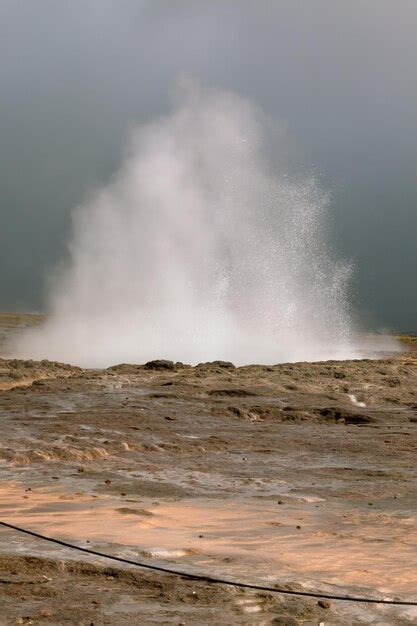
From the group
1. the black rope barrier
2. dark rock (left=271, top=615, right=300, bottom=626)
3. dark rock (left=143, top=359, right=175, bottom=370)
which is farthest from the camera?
dark rock (left=143, top=359, right=175, bottom=370)

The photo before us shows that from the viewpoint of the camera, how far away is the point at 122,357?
33.2m

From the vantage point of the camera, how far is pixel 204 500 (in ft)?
30.8

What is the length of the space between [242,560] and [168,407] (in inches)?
439

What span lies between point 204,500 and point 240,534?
66.3 inches

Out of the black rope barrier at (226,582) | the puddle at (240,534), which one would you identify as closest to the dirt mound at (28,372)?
the puddle at (240,534)

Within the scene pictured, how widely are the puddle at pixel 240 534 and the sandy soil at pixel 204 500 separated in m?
0.02

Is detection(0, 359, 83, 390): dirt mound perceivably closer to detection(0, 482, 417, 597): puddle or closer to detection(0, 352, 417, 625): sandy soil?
detection(0, 352, 417, 625): sandy soil

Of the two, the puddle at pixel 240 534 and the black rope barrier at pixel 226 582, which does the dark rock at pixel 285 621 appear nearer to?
the black rope barrier at pixel 226 582

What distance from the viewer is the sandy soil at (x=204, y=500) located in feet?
18.6

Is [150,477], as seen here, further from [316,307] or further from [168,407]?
[316,307]

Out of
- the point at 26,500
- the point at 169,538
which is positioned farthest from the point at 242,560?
the point at 26,500

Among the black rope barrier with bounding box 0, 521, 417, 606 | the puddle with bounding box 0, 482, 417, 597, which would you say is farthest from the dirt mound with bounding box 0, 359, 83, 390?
the black rope barrier with bounding box 0, 521, 417, 606

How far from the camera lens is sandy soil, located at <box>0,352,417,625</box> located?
5.67 meters

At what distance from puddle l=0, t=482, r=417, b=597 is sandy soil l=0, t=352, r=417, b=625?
0.02 metres
